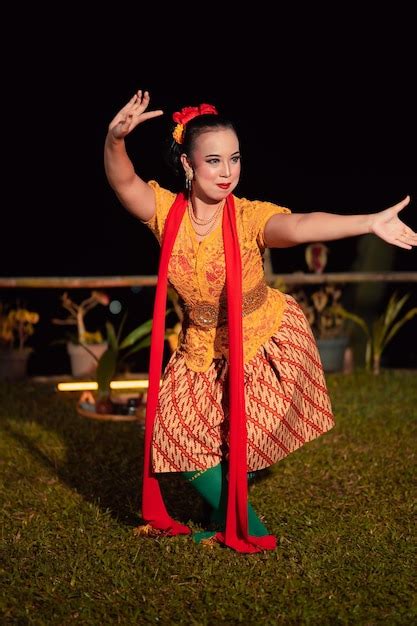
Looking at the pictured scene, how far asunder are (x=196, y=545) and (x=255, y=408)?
55 centimetres

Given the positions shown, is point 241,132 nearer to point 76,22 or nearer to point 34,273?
point 76,22

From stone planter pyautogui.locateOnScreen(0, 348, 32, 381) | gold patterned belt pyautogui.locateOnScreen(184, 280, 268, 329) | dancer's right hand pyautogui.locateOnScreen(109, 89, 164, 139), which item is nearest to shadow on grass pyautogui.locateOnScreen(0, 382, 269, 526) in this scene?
stone planter pyautogui.locateOnScreen(0, 348, 32, 381)

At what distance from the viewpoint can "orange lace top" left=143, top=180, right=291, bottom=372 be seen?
3590 millimetres

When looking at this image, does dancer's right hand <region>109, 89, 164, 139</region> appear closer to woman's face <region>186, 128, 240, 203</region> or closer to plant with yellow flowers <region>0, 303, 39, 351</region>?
woman's face <region>186, 128, 240, 203</region>

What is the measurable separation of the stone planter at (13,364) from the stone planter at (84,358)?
0.33 metres

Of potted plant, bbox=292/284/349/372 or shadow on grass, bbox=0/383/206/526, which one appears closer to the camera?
shadow on grass, bbox=0/383/206/526

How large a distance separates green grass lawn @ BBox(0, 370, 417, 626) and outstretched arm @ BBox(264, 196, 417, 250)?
1.11 meters

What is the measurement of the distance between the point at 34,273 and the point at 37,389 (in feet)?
A: 12.0

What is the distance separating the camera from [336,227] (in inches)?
129

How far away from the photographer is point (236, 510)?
11.8 ft

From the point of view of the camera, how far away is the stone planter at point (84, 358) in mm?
7258

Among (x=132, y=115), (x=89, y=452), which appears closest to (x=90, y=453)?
(x=89, y=452)

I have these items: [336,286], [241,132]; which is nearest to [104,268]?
[241,132]

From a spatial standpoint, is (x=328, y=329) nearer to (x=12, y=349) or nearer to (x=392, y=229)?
(x=12, y=349)
